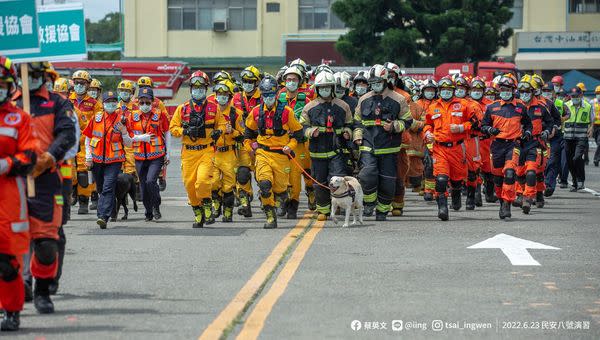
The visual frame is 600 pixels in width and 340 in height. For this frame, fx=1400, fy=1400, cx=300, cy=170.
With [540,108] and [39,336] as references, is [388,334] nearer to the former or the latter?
[39,336]

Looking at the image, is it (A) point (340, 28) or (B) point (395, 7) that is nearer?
(B) point (395, 7)

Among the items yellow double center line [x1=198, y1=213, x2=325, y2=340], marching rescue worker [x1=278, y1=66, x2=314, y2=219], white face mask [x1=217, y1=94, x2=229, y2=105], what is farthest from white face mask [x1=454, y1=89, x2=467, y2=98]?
yellow double center line [x1=198, y1=213, x2=325, y2=340]

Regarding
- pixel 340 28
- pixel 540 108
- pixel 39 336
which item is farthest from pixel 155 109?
pixel 340 28

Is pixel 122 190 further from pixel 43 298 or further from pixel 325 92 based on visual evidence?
pixel 43 298

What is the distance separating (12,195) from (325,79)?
971cm

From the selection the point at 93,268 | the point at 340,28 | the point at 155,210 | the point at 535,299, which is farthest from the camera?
the point at 340,28

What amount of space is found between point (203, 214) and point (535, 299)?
7.67 m

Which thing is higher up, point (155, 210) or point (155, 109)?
point (155, 109)

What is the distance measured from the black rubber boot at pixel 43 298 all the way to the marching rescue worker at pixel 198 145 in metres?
7.66

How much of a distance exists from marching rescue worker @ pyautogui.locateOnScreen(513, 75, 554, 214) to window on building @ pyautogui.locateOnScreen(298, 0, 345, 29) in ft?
167

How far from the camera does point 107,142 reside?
1945cm

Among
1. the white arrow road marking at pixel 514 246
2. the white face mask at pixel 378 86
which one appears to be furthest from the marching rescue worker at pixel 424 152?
the white arrow road marking at pixel 514 246

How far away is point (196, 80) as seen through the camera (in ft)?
60.8

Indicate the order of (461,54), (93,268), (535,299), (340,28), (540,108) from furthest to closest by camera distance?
(340,28)
(461,54)
(540,108)
(93,268)
(535,299)
